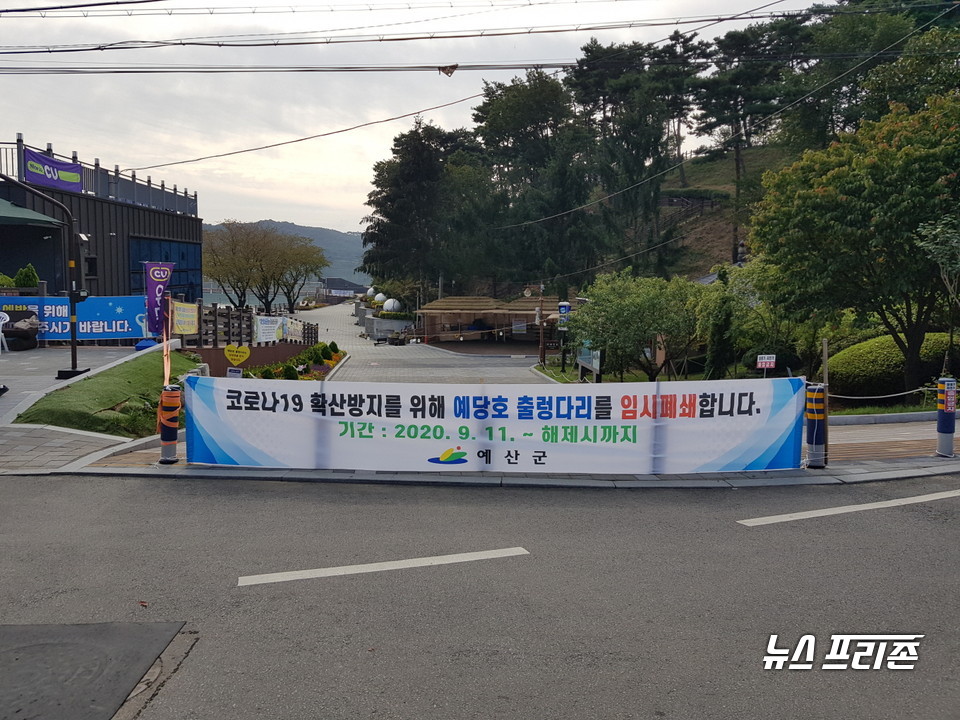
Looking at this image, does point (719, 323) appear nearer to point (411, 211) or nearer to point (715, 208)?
point (411, 211)

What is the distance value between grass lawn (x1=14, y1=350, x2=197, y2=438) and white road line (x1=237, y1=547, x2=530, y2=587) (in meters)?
9.03

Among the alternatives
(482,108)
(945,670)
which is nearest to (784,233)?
(945,670)

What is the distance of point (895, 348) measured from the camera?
929 inches

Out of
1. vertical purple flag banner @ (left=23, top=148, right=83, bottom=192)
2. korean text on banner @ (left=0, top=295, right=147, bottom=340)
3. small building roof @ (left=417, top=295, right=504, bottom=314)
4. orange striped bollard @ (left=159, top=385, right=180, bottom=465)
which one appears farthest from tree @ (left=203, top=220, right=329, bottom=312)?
orange striped bollard @ (left=159, top=385, right=180, bottom=465)

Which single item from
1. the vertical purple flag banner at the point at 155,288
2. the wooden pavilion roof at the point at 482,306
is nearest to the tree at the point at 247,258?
the wooden pavilion roof at the point at 482,306

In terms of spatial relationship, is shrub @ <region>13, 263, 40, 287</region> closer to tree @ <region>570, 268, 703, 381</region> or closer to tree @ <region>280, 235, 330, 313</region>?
tree @ <region>570, 268, 703, 381</region>

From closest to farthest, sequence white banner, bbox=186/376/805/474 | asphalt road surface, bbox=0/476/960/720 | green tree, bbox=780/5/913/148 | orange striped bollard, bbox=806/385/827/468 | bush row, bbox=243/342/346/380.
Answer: asphalt road surface, bbox=0/476/960/720, white banner, bbox=186/376/805/474, orange striped bollard, bbox=806/385/827/468, bush row, bbox=243/342/346/380, green tree, bbox=780/5/913/148

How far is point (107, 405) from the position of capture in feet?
53.4

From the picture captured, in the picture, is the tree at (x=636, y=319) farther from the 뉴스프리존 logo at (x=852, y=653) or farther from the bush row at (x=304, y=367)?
the 뉴스프리존 logo at (x=852, y=653)

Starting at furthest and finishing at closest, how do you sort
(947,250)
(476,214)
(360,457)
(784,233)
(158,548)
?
(476,214)
(784,233)
(947,250)
(360,457)
(158,548)

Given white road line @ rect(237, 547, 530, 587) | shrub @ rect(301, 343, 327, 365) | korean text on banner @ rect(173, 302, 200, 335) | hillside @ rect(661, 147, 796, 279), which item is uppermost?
hillside @ rect(661, 147, 796, 279)

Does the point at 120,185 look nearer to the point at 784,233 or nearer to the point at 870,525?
the point at 784,233

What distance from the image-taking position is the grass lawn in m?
15.2

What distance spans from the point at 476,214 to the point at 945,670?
69264 millimetres
